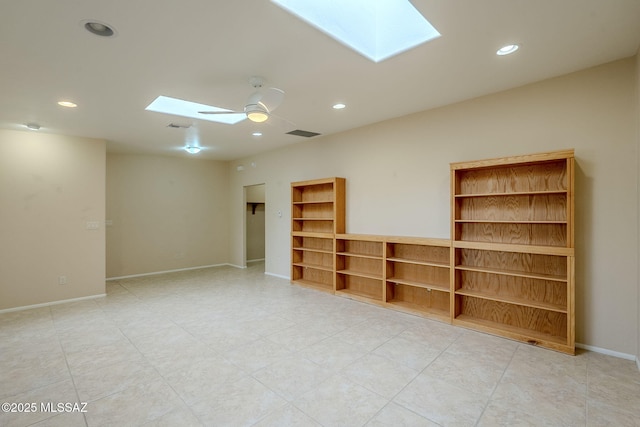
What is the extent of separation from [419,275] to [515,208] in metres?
1.50

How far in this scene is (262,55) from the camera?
2609 mm

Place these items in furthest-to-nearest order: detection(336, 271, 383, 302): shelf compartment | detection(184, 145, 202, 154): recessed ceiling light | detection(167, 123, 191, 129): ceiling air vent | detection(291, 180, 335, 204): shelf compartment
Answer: detection(184, 145, 202, 154): recessed ceiling light < detection(291, 180, 335, 204): shelf compartment < detection(336, 271, 383, 302): shelf compartment < detection(167, 123, 191, 129): ceiling air vent

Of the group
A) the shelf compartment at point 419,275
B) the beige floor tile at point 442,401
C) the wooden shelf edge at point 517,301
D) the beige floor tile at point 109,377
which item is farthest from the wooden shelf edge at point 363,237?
the beige floor tile at point 109,377

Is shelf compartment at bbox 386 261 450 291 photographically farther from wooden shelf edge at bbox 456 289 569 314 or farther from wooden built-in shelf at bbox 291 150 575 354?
wooden shelf edge at bbox 456 289 569 314

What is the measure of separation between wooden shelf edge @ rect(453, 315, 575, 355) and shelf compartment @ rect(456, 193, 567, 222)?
121 cm

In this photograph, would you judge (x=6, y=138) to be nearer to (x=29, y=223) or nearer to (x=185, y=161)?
(x=29, y=223)

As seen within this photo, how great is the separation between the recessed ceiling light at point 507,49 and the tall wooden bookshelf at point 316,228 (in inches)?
114

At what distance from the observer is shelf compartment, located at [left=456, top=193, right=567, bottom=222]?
3137 mm

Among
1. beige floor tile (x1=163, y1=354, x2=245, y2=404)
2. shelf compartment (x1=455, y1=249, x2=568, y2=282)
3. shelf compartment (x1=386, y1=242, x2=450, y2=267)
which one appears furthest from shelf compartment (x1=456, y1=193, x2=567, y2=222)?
beige floor tile (x1=163, y1=354, x2=245, y2=404)

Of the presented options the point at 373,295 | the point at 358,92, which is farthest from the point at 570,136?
the point at 373,295

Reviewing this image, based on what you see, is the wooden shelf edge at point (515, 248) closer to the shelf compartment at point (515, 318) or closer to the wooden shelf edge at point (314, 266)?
the shelf compartment at point (515, 318)

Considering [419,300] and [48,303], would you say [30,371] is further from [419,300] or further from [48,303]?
[419,300]

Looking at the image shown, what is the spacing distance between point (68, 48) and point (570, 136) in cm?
472

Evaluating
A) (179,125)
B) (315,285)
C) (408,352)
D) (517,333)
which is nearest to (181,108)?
(179,125)
